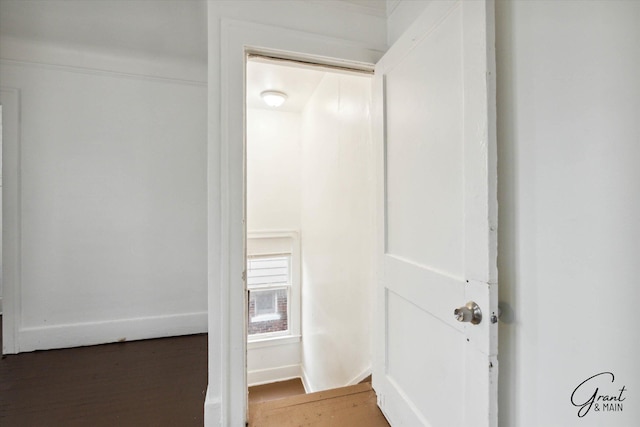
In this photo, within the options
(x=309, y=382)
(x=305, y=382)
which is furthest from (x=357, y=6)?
(x=305, y=382)

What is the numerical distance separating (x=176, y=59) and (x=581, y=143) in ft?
7.91

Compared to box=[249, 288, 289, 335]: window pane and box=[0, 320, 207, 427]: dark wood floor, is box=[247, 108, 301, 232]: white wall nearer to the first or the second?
box=[249, 288, 289, 335]: window pane

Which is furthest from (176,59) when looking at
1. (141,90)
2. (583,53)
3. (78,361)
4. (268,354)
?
(268,354)

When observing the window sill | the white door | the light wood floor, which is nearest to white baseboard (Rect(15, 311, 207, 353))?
the light wood floor

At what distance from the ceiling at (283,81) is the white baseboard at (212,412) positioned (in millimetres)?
2283

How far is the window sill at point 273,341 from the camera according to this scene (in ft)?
12.0

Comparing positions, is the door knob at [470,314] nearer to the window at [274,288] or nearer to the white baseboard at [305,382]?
the window at [274,288]

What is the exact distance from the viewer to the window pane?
3.85m

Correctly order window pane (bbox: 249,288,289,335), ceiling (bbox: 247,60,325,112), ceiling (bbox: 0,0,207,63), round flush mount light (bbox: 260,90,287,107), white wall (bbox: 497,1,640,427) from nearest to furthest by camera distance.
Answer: white wall (bbox: 497,1,640,427) → ceiling (bbox: 0,0,207,63) → ceiling (bbox: 247,60,325,112) → round flush mount light (bbox: 260,90,287,107) → window pane (bbox: 249,288,289,335)

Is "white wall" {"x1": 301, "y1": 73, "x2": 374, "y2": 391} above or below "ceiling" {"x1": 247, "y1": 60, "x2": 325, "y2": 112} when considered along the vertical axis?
below

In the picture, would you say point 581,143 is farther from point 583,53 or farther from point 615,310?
point 615,310

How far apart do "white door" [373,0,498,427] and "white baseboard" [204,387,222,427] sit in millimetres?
797

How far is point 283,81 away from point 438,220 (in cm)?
228

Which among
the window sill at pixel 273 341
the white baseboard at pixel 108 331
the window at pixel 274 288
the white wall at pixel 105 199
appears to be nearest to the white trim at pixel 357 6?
the white wall at pixel 105 199
